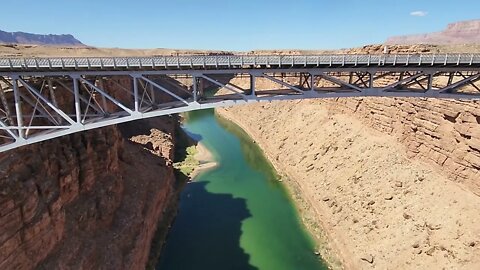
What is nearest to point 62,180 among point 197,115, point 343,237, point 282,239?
point 282,239

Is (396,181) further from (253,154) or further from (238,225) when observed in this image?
(253,154)

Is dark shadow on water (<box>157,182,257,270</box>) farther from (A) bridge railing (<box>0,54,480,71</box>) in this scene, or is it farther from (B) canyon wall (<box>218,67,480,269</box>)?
(A) bridge railing (<box>0,54,480,71</box>)

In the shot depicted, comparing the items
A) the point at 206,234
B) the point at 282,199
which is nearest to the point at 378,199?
the point at 282,199

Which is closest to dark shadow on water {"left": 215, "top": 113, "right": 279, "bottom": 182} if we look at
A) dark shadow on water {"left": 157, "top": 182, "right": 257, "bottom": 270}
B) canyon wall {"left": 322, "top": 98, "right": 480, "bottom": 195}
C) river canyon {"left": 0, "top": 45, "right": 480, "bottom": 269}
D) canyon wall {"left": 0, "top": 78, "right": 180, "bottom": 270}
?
river canyon {"left": 0, "top": 45, "right": 480, "bottom": 269}

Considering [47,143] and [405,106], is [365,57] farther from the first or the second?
[47,143]

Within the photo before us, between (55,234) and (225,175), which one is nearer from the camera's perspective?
(55,234)

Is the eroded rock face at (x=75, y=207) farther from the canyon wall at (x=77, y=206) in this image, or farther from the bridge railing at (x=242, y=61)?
the bridge railing at (x=242, y=61)
